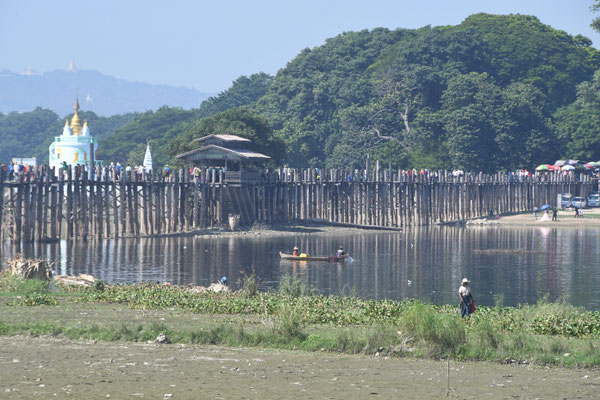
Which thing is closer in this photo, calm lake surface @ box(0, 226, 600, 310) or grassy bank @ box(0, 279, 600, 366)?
grassy bank @ box(0, 279, 600, 366)

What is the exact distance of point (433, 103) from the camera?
3935 inches

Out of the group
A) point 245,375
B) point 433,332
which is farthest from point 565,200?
point 245,375

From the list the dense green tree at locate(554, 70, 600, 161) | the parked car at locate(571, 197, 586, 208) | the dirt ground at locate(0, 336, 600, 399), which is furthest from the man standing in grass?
the dense green tree at locate(554, 70, 600, 161)

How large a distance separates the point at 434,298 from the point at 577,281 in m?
9.18

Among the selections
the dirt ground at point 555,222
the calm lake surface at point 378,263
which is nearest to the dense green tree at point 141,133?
the dirt ground at point 555,222

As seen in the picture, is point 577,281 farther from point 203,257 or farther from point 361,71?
point 361,71

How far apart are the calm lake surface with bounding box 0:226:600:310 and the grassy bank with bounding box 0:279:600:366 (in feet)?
20.8

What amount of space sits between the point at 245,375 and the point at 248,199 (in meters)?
46.6

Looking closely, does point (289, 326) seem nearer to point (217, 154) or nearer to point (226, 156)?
point (226, 156)

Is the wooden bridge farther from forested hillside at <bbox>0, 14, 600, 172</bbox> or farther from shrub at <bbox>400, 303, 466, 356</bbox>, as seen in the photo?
shrub at <bbox>400, 303, 466, 356</bbox>

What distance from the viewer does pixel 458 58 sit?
106m

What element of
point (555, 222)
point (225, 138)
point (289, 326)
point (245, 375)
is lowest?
point (245, 375)

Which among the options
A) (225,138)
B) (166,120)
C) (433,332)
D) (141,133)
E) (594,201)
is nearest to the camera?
(433,332)

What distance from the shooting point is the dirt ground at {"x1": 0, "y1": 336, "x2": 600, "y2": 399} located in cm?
1633
